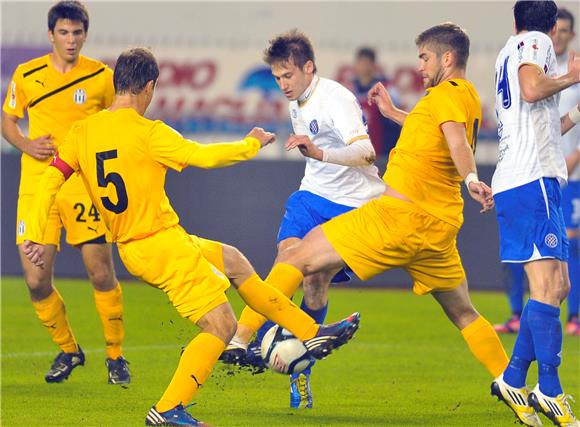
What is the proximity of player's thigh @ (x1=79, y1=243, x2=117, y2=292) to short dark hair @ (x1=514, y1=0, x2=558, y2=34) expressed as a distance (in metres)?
3.45

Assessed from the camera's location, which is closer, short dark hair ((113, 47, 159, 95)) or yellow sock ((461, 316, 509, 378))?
short dark hair ((113, 47, 159, 95))

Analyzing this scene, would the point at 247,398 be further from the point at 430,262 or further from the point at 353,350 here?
the point at 353,350

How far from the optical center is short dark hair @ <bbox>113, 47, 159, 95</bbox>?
729 centimetres

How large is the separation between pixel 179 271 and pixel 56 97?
2.84m

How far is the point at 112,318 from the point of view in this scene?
938cm

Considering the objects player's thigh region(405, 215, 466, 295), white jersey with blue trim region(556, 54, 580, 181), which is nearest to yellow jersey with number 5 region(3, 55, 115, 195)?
player's thigh region(405, 215, 466, 295)

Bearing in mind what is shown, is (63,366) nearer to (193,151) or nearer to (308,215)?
(308,215)

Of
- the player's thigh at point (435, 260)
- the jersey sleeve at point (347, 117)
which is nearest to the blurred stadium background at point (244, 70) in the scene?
the jersey sleeve at point (347, 117)

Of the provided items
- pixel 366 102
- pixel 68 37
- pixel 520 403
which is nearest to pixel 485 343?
pixel 520 403

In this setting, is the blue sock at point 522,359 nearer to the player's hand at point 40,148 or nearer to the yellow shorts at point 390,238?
the yellow shorts at point 390,238

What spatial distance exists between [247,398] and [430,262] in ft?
5.72

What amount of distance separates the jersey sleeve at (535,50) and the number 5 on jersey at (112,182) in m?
2.32

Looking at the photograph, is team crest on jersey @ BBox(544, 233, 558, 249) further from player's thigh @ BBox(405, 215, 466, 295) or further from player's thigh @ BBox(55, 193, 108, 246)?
player's thigh @ BBox(55, 193, 108, 246)

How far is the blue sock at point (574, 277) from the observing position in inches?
495
